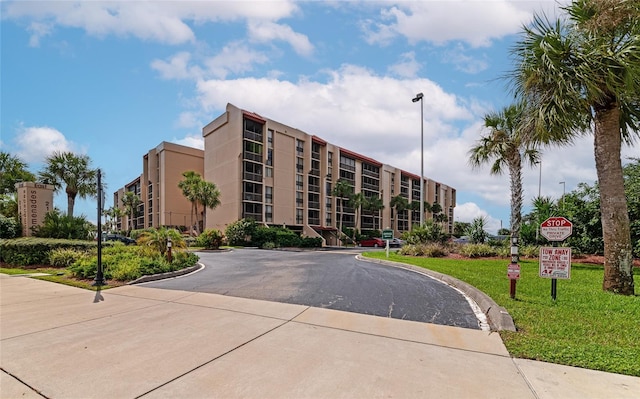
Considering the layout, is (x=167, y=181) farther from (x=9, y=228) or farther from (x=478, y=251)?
(x=478, y=251)

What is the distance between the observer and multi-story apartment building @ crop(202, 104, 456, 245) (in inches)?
1730

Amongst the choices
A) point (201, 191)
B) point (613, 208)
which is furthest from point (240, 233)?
point (613, 208)

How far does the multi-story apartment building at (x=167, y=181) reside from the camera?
5438 cm

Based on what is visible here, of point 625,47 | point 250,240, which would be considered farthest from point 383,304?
point 250,240

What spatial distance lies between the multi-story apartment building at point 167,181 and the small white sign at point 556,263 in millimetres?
51549

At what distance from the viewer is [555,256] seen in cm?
777

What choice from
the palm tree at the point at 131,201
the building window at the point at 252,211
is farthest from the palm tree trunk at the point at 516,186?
the palm tree at the point at 131,201

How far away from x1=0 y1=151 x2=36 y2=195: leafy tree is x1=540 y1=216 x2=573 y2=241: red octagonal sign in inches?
1575

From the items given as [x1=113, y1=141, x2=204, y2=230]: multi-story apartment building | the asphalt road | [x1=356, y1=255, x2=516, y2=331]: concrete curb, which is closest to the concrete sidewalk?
[x1=356, y1=255, x2=516, y2=331]: concrete curb

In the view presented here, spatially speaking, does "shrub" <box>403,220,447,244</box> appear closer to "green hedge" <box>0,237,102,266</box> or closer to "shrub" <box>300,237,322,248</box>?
"shrub" <box>300,237,322,248</box>

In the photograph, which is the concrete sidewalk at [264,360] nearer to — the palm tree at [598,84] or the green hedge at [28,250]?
the palm tree at [598,84]

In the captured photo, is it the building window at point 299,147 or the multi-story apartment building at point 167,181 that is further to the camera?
the multi-story apartment building at point 167,181

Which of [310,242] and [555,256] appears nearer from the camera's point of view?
[555,256]

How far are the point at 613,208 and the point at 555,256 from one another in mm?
2627
